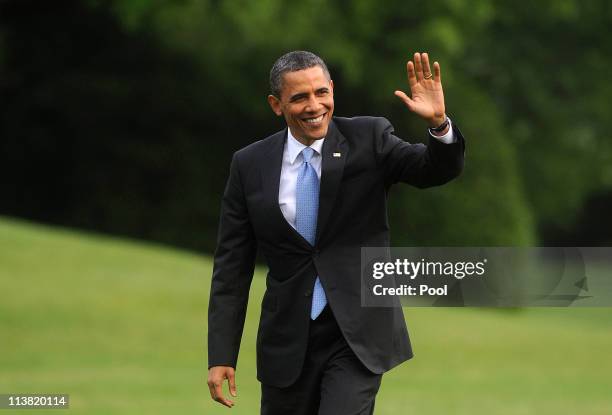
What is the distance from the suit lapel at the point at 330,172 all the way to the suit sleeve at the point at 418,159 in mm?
142

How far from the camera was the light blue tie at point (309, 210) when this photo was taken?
522cm

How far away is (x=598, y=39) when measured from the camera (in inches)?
1141

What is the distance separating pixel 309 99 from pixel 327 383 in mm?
1068

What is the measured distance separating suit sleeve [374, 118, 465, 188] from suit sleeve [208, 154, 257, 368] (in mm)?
585

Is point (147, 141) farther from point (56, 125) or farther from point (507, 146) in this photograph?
point (507, 146)

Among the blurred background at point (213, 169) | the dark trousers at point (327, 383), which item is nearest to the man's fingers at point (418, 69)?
the dark trousers at point (327, 383)

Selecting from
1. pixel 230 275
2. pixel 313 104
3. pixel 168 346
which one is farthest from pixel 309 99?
pixel 168 346

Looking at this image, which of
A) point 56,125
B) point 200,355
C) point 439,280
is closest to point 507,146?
point 56,125

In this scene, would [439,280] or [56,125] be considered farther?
[56,125]

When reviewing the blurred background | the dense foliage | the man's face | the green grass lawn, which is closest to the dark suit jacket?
the man's face

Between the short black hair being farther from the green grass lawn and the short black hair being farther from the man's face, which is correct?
the green grass lawn

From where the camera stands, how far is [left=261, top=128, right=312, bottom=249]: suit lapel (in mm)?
5215

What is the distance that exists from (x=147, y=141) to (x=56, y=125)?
1.63m

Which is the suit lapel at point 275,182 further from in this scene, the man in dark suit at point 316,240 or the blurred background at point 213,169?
the blurred background at point 213,169
